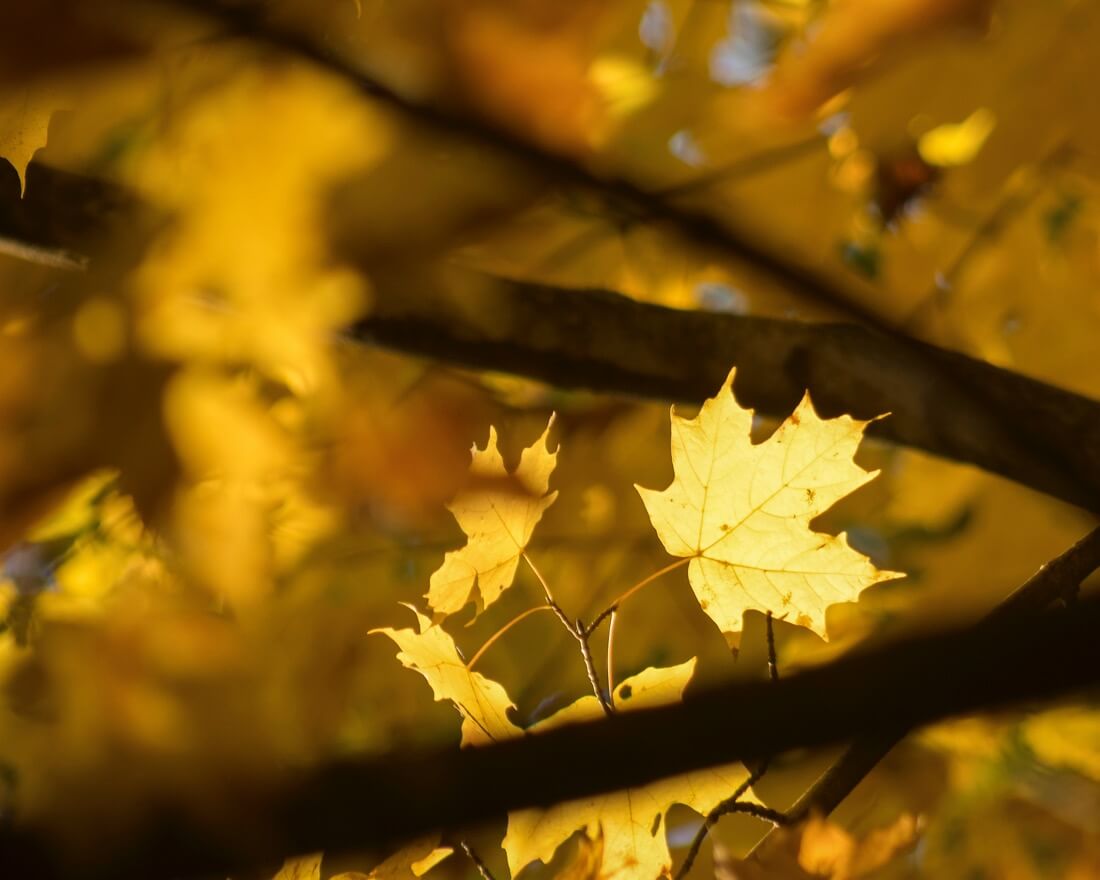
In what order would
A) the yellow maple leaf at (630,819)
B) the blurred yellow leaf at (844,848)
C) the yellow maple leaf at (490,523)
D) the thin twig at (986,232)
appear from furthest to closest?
the thin twig at (986,232), the yellow maple leaf at (490,523), the yellow maple leaf at (630,819), the blurred yellow leaf at (844,848)

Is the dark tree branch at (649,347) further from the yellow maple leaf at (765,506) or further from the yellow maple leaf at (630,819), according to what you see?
the yellow maple leaf at (630,819)

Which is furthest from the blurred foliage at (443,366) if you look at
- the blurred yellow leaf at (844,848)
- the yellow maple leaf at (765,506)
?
the yellow maple leaf at (765,506)

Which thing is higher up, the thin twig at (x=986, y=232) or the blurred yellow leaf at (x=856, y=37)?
the blurred yellow leaf at (x=856, y=37)

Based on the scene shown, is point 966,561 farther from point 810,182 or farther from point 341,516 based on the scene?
point 341,516

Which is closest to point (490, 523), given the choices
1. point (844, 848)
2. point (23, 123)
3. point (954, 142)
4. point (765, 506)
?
point (765, 506)

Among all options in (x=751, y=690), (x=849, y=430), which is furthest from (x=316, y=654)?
(x=751, y=690)
